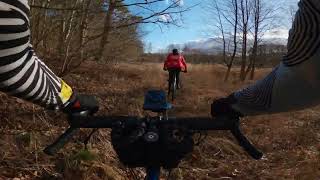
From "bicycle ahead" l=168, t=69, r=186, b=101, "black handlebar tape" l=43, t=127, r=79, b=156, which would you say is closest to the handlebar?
"black handlebar tape" l=43, t=127, r=79, b=156

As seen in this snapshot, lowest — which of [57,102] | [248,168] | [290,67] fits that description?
[248,168]

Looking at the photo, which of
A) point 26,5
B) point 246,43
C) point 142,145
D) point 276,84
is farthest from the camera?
point 246,43

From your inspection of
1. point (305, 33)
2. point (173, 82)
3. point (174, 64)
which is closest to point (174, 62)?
point (174, 64)

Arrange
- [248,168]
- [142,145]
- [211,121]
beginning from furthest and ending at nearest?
[248,168]
[211,121]
[142,145]

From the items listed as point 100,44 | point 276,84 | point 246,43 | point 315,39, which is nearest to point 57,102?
point 276,84

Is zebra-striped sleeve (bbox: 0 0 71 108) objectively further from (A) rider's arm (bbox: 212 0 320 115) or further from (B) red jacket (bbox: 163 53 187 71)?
(B) red jacket (bbox: 163 53 187 71)

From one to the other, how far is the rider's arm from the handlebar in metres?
0.12

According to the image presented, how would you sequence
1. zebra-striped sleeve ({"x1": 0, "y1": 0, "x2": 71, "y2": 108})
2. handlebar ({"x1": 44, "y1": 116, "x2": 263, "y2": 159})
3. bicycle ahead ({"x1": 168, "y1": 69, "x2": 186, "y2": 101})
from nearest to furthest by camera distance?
zebra-striped sleeve ({"x1": 0, "y1": 0, "x2": 71, "y2": 108}) → handlebar ({"x1": 44, "y1": 116, "x2": 263, "y2": 159}) → bicycle ahead ({"x1": 168, "y1": 69, "x2": 186, "y2": 101})

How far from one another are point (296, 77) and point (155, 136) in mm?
561

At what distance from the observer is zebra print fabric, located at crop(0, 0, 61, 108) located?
1.30m

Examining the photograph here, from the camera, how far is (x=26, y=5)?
136 cm

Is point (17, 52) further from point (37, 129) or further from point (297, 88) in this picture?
point (37, 129)

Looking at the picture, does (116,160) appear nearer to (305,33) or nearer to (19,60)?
(19,60)

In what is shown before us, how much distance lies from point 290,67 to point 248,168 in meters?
5.56
